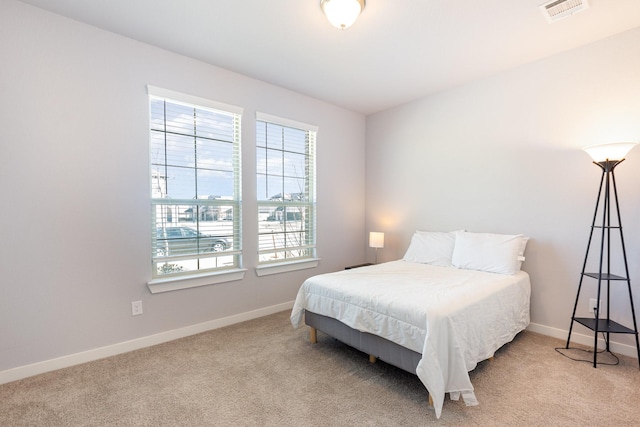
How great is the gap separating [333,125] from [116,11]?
8.50 feet

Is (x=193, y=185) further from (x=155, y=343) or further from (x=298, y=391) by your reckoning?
(x=298, y=391)

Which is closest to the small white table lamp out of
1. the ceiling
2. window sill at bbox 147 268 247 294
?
window sill at bbox 147 268 247 294

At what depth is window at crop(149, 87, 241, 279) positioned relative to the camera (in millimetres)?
2746

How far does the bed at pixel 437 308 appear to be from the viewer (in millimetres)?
1783

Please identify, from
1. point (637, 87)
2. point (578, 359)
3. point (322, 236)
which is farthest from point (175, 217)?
point (637, 87)

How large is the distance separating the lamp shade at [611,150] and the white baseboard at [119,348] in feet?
11.1

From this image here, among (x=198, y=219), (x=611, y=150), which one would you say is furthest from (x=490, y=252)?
(x=198, y=219)

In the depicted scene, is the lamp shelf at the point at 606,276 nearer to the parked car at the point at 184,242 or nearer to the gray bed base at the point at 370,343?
the gray bed base at the point at 370,343

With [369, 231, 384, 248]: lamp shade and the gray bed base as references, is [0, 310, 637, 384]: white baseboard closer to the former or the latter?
the gray bed base

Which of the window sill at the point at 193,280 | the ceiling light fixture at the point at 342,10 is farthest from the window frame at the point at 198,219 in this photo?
the ceiling light fixture at the point at 342,10

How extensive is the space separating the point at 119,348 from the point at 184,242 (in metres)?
1.02

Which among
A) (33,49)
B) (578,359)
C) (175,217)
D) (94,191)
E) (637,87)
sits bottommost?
(578,359)

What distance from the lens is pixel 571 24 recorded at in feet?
7.65

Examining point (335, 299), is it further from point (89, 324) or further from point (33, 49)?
point (33, 49)
